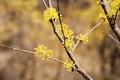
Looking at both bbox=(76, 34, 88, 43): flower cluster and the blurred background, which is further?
the blurred background

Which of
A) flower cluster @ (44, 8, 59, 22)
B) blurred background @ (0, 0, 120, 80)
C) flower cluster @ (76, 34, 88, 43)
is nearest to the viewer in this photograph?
flower cluster @ (44, 8, 59, 22)

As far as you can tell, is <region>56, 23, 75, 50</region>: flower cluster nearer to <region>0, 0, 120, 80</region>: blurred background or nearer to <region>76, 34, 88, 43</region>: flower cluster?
<region>76, 34, 88, 43</region>: flower cluster

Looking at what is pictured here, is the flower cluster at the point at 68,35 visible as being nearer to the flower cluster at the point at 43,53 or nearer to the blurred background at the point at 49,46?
the flower cluster at the point at 43,53

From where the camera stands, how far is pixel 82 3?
10281mm

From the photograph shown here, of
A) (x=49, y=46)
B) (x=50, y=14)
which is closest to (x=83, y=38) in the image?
(x=50, y=14)

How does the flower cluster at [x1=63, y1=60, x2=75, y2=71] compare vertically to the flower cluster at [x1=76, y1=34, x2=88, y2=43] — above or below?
below

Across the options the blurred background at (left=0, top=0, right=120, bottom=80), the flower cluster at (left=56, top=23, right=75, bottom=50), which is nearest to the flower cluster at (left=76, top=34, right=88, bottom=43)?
the flower cluster at (left=56, top=23, right=75, bottom=50)

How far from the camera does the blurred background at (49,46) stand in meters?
8.13

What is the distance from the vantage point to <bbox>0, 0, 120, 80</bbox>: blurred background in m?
8.13

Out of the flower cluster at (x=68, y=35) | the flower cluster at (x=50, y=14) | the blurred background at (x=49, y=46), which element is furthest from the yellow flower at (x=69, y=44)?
the blurred background at (x=49, y=46)

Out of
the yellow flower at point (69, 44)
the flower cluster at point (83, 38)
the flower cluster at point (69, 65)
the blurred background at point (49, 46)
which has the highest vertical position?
the blurred background at point (49, 46)

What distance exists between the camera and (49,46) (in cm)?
973

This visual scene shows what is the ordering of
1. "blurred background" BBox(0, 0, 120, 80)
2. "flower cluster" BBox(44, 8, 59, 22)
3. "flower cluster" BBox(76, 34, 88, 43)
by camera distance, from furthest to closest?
"blurred background" BBox(0, 0, 120, 80)
"flower cluster" BBox(76, 34, 88, 43)
"flower cluster" BBox(44, 8, 59, 22)

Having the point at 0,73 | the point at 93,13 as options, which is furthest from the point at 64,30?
the point at 0,73
